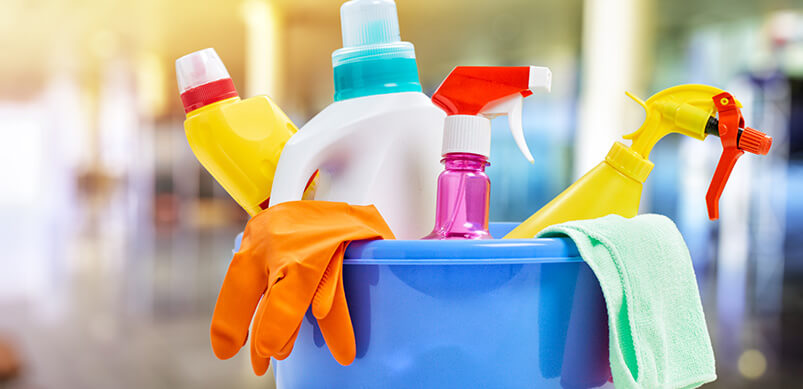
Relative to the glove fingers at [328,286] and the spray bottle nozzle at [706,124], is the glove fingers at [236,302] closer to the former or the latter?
the glove fingers at [328,286]

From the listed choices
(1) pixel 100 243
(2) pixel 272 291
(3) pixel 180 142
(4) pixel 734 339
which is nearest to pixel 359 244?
(2) pixel 272 291

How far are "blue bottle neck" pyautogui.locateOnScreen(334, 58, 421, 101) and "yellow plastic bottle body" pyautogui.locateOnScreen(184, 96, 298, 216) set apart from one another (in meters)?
0.06

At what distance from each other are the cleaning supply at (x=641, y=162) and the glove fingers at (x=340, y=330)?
14 centimetres

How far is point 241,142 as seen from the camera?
0.43 meters

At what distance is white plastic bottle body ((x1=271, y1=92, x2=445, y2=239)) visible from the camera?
391mm

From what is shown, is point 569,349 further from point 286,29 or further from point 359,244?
point 286,29

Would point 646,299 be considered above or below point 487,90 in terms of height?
below

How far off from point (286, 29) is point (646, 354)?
302 cm

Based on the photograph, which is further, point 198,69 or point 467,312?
point 198,69

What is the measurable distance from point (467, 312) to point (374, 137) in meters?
0.13

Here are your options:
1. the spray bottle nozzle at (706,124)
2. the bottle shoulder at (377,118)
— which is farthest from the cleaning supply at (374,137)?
the spray bottle nozzle at (706,124)

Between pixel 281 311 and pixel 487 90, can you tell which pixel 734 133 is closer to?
pixel 487 90

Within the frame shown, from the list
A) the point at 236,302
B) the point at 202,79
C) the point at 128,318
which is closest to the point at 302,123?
the point at 128,318

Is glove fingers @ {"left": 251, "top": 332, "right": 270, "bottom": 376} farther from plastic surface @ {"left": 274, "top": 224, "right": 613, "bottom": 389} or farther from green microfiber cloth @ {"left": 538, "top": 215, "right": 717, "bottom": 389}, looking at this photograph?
green microfiber cloth @ {"left": 538, "top": 215, "right": 717, "bottom": 389}
